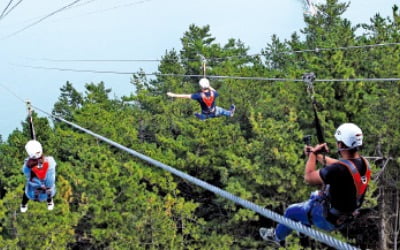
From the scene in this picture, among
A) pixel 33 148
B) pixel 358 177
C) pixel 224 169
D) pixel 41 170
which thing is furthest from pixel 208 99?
pixel 224 169

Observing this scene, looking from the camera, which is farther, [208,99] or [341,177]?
[208,99]

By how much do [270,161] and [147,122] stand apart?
9.44m

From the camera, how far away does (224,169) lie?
25.6 metres

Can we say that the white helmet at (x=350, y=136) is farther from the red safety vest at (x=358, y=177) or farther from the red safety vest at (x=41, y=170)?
the red safety vest at (x=41, y=170)

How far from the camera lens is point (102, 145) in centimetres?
2858

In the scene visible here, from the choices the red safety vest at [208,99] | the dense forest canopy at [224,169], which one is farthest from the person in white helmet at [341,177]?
the dense forest canopy at [224,169]

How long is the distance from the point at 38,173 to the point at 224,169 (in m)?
18.2

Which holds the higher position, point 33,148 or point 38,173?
point 33,148

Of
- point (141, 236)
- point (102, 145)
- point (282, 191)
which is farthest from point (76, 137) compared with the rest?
point (282, 191)

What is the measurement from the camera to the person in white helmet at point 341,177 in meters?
4.91

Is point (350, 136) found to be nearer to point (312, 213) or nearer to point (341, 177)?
point (341, 177)

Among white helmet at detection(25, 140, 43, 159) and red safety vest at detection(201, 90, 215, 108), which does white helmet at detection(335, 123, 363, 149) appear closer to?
white helmet at detection(25, 140, 43, 159)

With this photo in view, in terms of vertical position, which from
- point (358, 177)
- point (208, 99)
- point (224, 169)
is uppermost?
point (208, 99)

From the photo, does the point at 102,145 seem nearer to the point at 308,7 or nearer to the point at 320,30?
the point at 320,30
